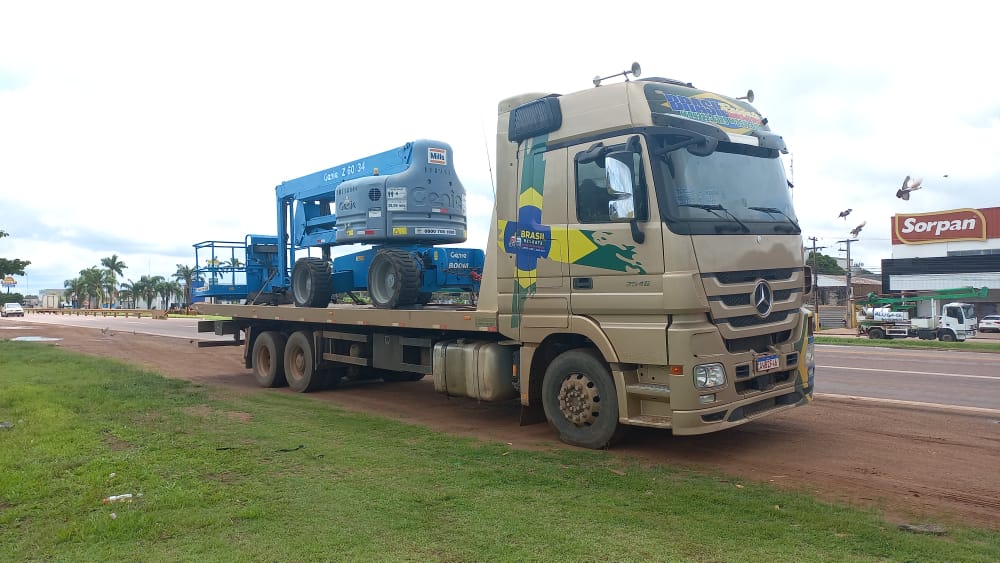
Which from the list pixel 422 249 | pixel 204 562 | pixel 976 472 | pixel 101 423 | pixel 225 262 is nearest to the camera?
pixel 204 562

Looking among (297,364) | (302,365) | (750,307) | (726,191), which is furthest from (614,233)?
(297,364)

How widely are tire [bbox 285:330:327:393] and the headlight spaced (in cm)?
723

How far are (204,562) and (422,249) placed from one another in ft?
21.0

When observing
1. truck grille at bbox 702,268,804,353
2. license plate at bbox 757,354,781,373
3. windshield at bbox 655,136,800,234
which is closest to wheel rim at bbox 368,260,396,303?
windshield at bbox 655,136,800,234

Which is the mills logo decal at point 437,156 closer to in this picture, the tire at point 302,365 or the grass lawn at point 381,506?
the tire at point 302,365

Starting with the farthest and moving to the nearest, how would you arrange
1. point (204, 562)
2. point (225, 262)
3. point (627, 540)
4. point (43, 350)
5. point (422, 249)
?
point (43, 350) → point (225, 262) → point (422, 249) → point (627, 540) → point (204, 562)

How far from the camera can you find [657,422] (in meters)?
6.42

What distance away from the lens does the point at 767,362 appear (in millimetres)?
6781

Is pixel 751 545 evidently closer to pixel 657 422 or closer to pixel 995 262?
pixel 657 422

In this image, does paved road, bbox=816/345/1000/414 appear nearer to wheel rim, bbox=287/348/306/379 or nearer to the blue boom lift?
the blue boom lift

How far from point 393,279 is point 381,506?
4872 millimetres

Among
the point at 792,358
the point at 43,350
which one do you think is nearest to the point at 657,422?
the point at 792,358

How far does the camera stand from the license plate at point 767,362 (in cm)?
670

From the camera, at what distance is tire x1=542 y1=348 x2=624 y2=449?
687 cm
